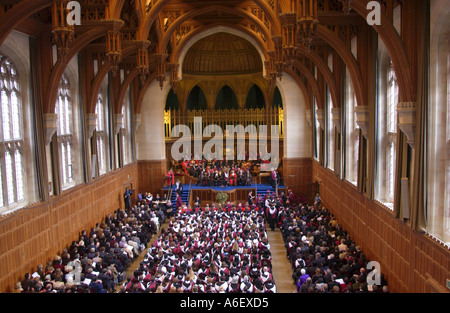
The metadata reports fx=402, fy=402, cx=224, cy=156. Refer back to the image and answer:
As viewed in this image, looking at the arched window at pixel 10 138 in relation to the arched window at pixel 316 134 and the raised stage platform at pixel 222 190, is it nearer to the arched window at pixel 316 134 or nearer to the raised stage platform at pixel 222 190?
the raised stage platform at pixel 222 190

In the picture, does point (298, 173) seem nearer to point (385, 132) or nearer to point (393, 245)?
point (385, 132)

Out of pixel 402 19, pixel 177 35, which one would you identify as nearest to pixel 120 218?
pixel 177 35

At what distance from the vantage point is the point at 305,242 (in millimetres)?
16172

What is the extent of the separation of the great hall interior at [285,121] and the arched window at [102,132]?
0.08m

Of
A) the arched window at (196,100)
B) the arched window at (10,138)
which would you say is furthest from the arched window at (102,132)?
the arched window at (196,100)

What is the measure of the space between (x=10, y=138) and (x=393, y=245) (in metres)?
13.0

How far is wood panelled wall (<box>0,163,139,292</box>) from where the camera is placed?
12.6 meters

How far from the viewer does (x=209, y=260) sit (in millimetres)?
14305

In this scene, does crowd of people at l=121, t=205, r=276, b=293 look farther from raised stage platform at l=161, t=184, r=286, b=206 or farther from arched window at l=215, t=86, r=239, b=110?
arched window at l=215, t=86, r=239, b=110

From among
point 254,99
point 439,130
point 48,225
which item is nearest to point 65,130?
point 48,225

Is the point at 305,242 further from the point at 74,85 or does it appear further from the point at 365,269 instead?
the point at 74,85

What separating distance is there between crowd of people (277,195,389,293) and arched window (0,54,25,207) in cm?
1014

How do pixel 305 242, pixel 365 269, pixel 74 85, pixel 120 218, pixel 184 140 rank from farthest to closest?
pixel 184 140
pixel 120 218
pixel 74 85
pixel 305 242
pixel 365 269

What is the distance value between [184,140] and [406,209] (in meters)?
24.1
